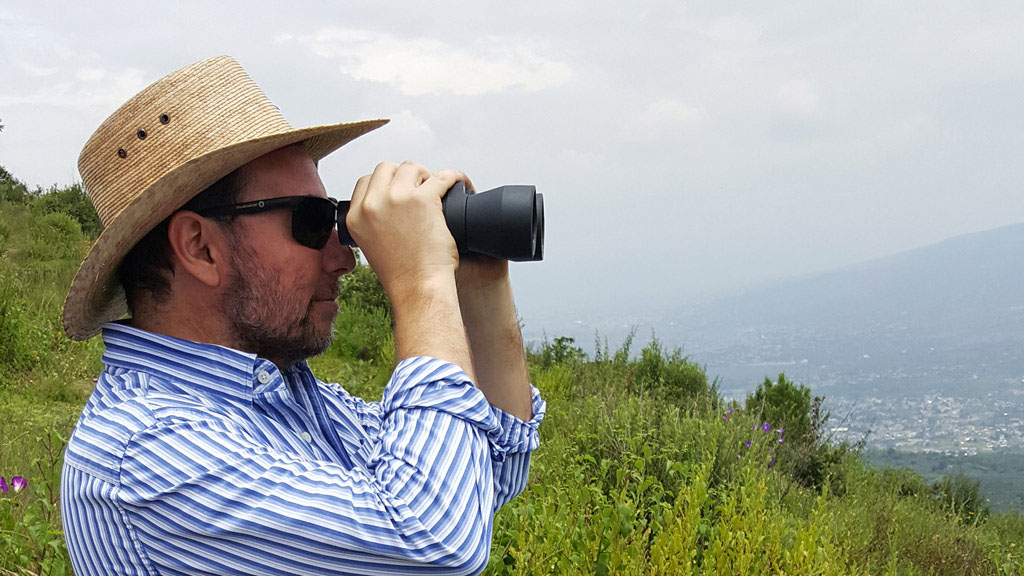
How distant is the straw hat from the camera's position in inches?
47.5

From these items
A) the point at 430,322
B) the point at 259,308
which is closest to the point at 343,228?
the point at 259,308

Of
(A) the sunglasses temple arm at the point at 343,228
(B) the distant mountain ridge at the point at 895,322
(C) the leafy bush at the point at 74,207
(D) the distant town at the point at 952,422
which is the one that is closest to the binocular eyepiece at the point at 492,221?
(A) the sunglasses temple arm at the point at 343,228

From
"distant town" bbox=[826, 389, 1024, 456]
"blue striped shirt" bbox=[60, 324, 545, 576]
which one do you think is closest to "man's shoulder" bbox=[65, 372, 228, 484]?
"blue striped shirt" bbox=[60, 324, 545, 576]

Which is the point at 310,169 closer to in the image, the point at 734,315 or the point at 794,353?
the point at 794,353

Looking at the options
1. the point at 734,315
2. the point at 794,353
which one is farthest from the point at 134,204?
the point at 734,315

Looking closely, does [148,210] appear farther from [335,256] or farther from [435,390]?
[435,390]

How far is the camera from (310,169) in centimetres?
138

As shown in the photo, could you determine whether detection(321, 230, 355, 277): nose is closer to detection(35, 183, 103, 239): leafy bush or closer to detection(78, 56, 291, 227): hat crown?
detection(78, 56, 291, 227): hat crown

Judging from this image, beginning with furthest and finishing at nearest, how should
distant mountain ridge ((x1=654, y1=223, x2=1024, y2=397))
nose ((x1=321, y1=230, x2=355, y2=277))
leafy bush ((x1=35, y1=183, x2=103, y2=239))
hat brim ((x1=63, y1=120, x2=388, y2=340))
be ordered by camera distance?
distant mountain ridge ((x1=654, y1=223, x2=1024, y2=397)) → leafy bush ((x1=35, y1=183, x2=103, y2=239)) → nose ((x1=321, y1=230, x2=355, y2=277)) → hat brim ((x1=63, y1=120, x2=388, y2=340))

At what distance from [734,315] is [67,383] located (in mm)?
159541

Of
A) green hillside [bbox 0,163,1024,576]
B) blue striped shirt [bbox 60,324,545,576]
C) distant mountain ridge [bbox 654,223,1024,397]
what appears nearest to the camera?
blue striped shirt [bbox 60,324,545,576]

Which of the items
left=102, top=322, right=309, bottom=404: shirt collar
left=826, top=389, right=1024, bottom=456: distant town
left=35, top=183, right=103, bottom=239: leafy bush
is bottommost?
left=826, top=389, right=1024, bottom=456: distant town

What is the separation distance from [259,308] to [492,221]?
1.23 ft

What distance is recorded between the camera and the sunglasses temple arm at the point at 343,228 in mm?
1270
